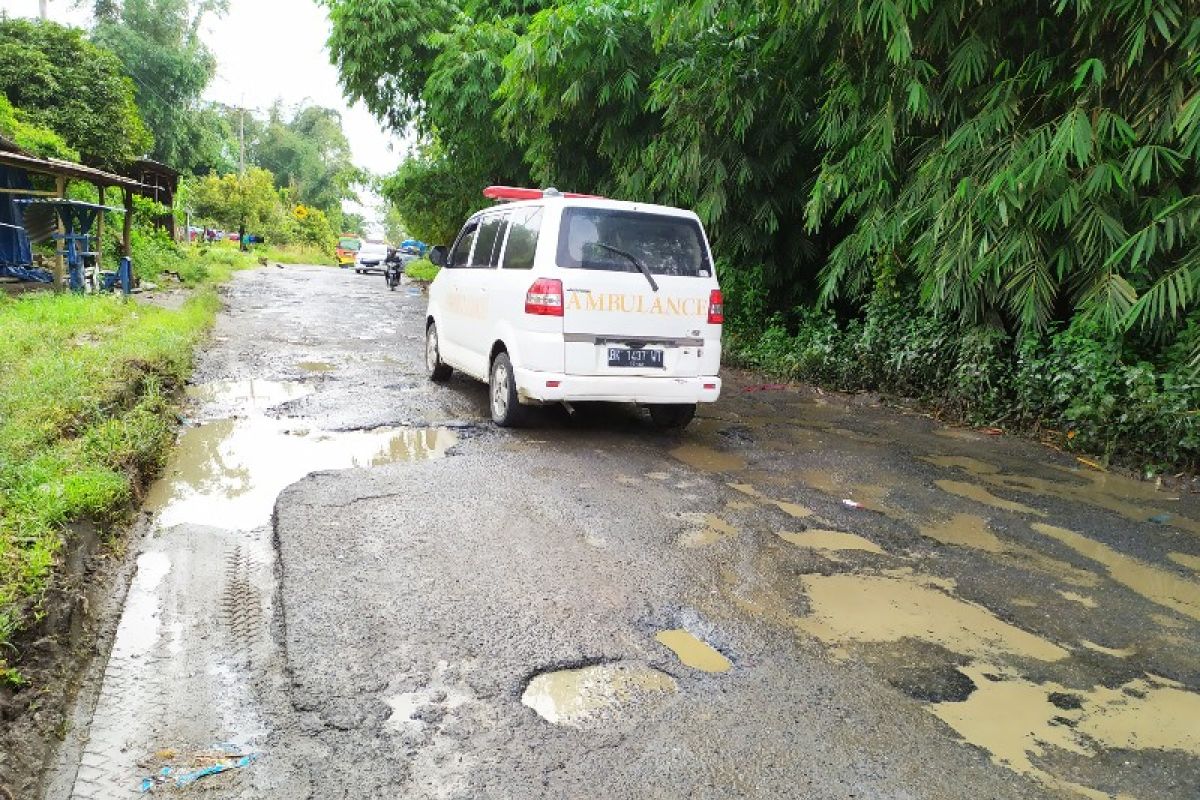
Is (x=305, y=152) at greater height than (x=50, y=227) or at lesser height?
greater

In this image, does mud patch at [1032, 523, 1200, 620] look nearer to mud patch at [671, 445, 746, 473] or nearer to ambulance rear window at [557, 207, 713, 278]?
mud patch at [671, 445, 746, 473]

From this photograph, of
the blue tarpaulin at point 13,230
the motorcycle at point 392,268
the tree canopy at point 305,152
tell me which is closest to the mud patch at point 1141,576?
the blue tarpaulin at point 13,230

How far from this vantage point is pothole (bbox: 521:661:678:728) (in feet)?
8.84

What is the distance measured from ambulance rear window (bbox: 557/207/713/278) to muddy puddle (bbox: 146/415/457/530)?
1694 millimetres

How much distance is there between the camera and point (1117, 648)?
3.33 meters

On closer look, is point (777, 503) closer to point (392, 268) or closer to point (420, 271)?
point (392, 268)

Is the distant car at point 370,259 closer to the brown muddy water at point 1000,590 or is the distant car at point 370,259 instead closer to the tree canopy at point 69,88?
the tree canopy at point 69,88

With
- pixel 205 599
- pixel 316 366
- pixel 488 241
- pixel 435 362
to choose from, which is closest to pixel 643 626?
pixel 205 599

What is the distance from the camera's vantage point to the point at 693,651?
3.14 metres

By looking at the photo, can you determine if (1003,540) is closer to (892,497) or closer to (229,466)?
(892,497)

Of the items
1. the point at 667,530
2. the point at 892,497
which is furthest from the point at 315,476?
the point at 892,497

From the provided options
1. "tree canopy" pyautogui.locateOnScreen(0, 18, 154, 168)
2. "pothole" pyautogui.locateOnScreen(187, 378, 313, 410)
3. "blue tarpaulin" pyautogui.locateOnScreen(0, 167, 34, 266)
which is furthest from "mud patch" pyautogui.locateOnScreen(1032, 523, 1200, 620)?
"tree canopy" pyautogui.locateOnScreen(0, 18, 154, 168)

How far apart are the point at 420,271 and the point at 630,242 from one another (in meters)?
31.7

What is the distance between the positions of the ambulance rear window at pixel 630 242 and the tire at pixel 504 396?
1039mm
